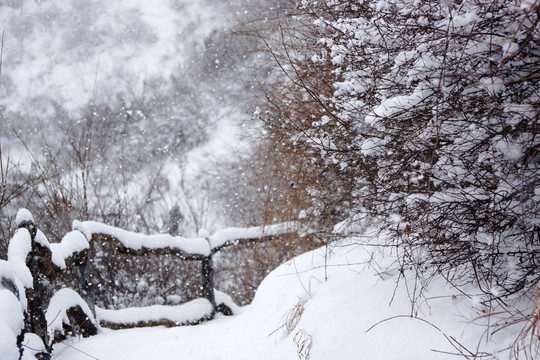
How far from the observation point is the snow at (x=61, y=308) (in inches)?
169

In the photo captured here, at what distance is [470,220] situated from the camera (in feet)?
7.70

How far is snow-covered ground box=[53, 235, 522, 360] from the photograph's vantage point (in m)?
2.38

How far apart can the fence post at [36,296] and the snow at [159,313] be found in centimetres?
166

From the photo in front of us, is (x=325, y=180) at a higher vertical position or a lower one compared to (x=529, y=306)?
higher

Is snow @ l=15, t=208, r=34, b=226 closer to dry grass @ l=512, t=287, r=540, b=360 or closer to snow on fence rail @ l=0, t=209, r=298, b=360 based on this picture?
snow on fence rail @ l=0, t=209, r=298, b=360

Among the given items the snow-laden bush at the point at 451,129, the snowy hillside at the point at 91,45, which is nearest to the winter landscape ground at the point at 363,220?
the snow-laden bush at the point at 451,129

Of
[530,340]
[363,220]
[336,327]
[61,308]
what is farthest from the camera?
[61,308]

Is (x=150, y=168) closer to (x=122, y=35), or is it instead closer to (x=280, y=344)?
(x=122, y=35)

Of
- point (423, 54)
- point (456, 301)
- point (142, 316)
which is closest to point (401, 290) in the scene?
point (456, 301)

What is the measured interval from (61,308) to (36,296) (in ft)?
3.12

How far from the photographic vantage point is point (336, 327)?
9.65 feet

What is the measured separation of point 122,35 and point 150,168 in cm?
709

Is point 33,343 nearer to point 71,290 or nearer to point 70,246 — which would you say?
point 71,290

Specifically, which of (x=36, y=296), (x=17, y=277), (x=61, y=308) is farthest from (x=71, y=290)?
(x=17, y=277)
